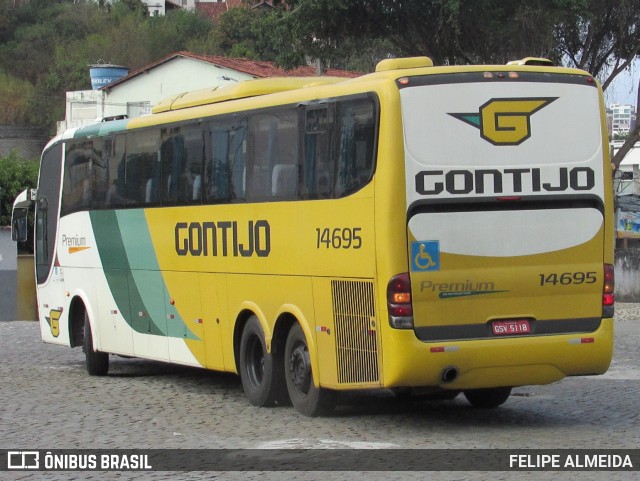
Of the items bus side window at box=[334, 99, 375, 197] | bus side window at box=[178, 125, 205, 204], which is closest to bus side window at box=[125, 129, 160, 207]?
bus side window at box=[178, 125, 205, 204]

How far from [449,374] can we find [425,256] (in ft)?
3.37

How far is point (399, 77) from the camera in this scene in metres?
10.9

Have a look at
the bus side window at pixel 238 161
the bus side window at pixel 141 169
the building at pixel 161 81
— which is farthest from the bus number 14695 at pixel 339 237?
the building at pixel 161 81

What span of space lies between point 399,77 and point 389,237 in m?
1.38

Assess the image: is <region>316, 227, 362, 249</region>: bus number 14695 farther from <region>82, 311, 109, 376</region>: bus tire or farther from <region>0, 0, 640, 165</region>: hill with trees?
<region>0, 0, 640, 165</region>: hill with trees

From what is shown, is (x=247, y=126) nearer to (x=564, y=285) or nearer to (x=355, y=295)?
(x=355, y=295)

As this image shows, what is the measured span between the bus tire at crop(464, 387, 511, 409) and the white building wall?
111ft

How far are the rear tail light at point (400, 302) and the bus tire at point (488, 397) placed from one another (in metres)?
2.26

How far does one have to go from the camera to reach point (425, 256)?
10.6 metres

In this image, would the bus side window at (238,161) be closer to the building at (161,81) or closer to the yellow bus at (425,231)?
the yellow bus at (425,231)

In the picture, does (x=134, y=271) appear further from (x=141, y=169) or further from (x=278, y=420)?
(x=278, y=420)

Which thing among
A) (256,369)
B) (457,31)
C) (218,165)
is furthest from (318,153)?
(457,31)

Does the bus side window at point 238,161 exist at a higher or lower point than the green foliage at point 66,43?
lower

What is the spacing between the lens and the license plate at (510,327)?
10914 millimetres
